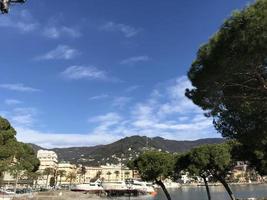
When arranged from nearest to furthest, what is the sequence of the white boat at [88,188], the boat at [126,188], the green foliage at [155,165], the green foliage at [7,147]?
the green foliage at [7,147] < the green foliage at [155,165] < the white boat at [88,188] < the boat at [126,188]

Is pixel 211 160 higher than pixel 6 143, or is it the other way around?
pixel 6 143

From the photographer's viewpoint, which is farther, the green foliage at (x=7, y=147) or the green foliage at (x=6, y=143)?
the green foliage at (x=7, y=147)

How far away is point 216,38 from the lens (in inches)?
752

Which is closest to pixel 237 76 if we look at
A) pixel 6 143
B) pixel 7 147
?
pixel 7 147

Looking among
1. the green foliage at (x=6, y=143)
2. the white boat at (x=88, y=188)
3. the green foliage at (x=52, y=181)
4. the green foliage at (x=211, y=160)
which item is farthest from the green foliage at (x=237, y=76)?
the green foliage at (x=52, y=181)

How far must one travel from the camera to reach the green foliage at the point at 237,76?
54.5 feet

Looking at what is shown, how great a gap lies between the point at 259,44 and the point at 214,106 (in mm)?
6486

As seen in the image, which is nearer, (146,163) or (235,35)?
(235,35)

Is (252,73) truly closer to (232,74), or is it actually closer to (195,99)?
(232,74)

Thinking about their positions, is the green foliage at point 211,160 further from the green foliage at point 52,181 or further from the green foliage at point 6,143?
the green foliage at point 52,181

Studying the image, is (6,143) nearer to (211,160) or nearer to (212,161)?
(211,160)

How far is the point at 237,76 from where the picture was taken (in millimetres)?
20062

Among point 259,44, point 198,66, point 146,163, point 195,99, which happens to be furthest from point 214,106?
point 146,163

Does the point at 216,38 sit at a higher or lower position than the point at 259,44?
Result: higher
